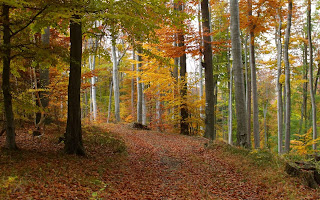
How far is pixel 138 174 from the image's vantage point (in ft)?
20.4

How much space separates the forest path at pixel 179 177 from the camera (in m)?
5.02

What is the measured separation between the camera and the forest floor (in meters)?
4.34

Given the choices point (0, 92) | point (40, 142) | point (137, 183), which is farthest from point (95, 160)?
point (0, 92)

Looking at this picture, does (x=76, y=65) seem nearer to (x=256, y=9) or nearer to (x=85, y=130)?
(x=85, y=130)

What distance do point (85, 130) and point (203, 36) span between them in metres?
6.67

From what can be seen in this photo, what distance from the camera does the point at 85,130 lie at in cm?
1010

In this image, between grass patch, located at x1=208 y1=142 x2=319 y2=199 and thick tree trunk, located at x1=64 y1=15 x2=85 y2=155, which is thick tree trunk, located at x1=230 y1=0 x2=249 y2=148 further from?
thick tree trunk, located at x1=64 y1=15 x2=85 y2=155

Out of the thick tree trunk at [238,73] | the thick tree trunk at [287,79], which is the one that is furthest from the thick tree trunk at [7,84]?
the thick tree trunk at [287,79]

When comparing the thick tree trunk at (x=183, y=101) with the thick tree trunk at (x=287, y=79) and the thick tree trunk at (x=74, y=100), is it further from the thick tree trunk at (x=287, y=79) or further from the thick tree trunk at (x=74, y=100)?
the thick tree trunk at (x=74, y=100)

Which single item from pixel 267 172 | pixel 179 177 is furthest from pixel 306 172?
pixel 179 177

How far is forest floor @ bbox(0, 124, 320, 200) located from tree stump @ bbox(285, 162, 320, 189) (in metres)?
0.16

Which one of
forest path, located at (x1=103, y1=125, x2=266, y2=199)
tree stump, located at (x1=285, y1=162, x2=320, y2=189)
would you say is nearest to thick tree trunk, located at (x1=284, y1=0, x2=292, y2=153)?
forest path, located at (x1=103, y1=125, x2=266, y2=199)

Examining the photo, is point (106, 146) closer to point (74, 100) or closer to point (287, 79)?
point (74, 100)

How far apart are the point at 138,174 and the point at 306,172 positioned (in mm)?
3971
